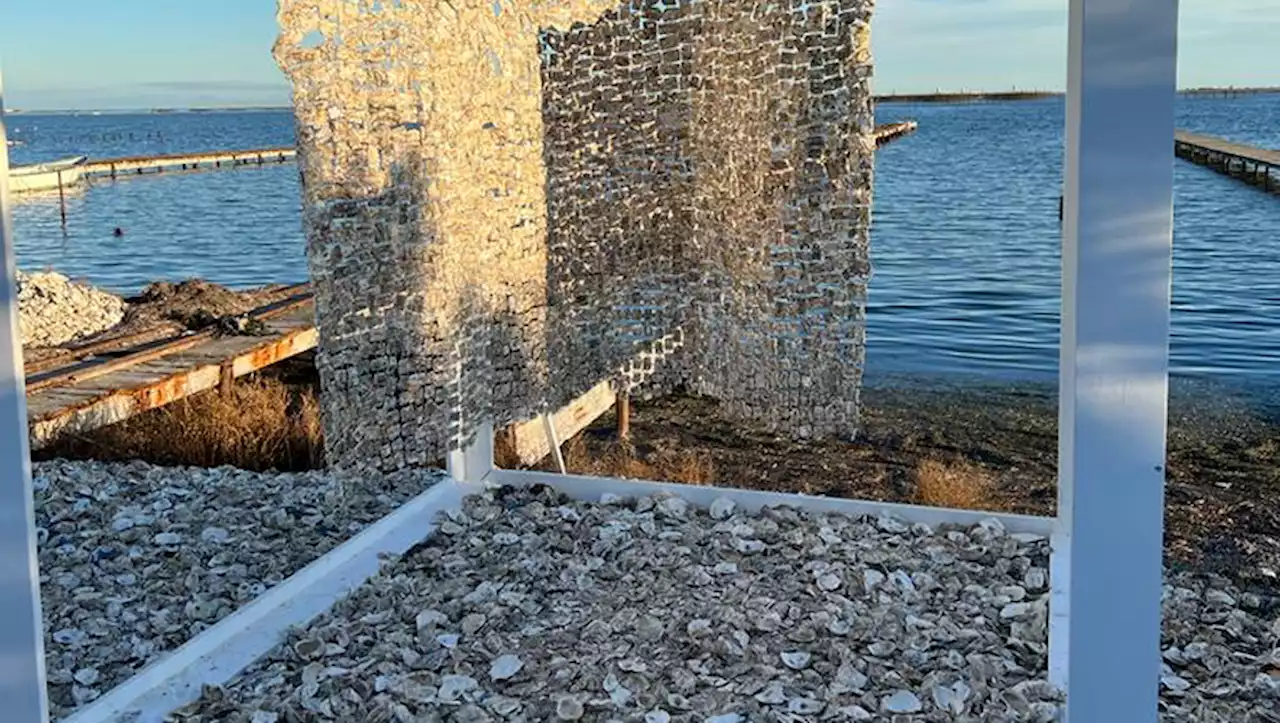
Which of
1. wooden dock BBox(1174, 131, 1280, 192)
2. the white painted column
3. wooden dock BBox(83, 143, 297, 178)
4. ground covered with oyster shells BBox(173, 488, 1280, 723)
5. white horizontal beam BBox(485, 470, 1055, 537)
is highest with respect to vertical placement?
wooden dock BBox(83, 143, 297, 178)

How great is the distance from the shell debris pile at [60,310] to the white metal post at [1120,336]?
24.4ft

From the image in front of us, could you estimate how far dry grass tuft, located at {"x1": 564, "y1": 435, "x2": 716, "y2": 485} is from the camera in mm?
5742

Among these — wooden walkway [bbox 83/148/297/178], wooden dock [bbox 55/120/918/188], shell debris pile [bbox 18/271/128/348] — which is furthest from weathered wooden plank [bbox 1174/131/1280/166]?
wooden walkway [bbox 83/148/297/178]

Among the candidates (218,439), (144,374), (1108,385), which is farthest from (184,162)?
(1108,385)

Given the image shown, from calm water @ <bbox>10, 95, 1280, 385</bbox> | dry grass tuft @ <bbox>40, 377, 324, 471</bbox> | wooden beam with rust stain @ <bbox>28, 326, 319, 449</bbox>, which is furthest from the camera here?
calm water @ <bbox>10, 95, 1280, 385</bbox>

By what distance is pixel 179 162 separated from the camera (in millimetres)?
32906

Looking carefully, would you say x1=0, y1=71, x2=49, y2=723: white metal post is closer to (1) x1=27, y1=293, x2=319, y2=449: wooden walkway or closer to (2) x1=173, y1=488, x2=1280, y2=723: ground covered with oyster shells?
(2) x1=173, y1=488, x2=1280, y2=723: ground covered with oyster shells

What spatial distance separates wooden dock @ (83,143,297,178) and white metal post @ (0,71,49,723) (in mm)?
28629

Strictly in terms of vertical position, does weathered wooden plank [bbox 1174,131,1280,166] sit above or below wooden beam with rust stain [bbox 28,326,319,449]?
above

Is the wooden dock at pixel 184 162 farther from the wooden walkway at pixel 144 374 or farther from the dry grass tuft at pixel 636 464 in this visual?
the dry grass tuft at pixel 636 464

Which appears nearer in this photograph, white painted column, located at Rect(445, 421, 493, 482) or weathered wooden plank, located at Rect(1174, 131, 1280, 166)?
white painted column, located at Rect(445, 421, 493, 482)

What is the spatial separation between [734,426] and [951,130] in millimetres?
43787

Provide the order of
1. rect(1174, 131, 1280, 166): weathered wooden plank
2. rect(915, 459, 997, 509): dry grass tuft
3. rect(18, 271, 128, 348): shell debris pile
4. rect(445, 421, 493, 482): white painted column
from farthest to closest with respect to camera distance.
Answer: rect(1174, 131, 1280, 166): weathered wooden plank < rect(18, 271, 128, 348): shell debris pile < rect(915, 459, 997, 509): dry grass tuft < rect(445, 421, 493, 482): white painted column

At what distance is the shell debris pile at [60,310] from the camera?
8.32m
